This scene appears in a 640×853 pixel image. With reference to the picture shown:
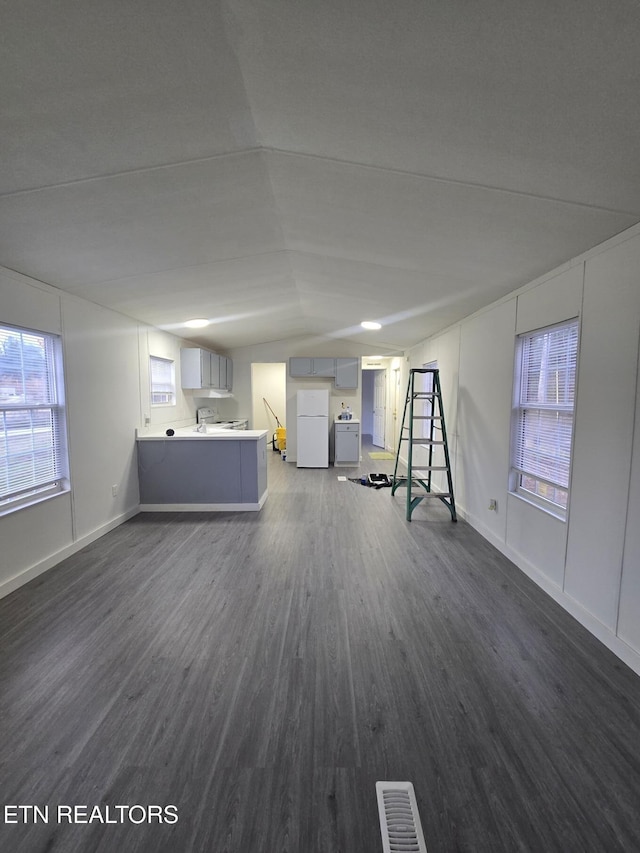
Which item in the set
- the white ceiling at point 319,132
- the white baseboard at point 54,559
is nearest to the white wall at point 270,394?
the white baseboard at point 54,559

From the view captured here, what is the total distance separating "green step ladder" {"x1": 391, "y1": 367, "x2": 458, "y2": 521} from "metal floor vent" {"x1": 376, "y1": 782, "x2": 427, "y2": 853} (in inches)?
120

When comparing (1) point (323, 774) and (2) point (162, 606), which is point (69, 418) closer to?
(2) point (162, 606)

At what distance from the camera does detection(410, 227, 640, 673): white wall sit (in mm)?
1988

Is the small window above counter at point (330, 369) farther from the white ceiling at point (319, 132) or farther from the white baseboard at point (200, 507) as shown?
the white ceiling at point (319, 132)

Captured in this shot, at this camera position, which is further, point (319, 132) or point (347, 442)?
point (347, 442)

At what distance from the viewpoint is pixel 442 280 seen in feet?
10.8

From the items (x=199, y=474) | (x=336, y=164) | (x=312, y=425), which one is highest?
(x=336, y=164)

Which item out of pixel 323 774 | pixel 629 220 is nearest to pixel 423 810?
pixel 323 774

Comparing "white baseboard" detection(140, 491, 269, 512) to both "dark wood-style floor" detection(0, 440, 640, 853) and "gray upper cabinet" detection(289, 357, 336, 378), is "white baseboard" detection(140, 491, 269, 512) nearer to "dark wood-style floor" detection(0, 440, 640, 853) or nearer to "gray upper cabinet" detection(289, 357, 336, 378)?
"dark wood-style floor" detection(0, 440, 640, 853)

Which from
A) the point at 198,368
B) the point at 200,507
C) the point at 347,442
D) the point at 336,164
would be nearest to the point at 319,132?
the point at 336,164

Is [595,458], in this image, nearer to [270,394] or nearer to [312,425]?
[312,425]

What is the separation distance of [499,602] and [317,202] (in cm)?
284

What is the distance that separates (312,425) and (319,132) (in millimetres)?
5821

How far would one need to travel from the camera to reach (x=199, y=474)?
4.68 meters
